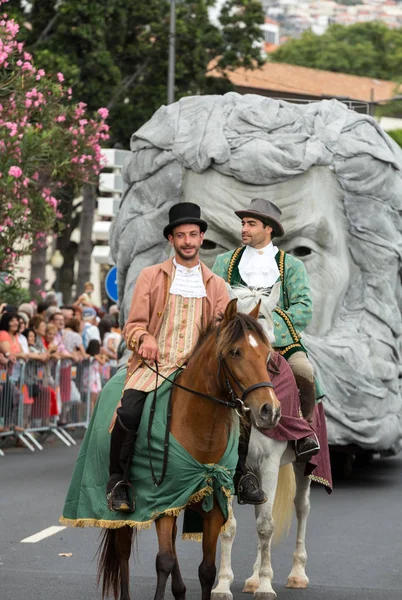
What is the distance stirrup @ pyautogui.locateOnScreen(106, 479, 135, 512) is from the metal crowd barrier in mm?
10592

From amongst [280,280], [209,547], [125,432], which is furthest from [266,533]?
[280,280]

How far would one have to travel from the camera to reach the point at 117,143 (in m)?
39.4

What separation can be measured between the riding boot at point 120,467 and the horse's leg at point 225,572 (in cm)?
108

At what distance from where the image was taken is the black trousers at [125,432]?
812cm

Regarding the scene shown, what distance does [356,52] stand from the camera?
343 ft

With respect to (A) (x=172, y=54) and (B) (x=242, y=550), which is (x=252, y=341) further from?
Result: (A) (x=172, y=54)

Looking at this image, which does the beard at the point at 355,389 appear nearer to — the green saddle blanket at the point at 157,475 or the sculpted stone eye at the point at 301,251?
the sculpted stone eye at the point at 301,251

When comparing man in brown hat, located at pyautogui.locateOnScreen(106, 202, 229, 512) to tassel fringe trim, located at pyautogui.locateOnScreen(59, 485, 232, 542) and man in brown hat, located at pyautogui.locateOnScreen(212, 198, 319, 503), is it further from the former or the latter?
man in brown hat, located at pyautogui.locateOnScreen(212, 198, 319, 503)

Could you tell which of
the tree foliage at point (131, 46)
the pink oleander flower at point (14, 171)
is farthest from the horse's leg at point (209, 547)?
the tree foliage at point (131, 46)

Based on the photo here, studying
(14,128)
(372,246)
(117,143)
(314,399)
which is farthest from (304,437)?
(117,143)

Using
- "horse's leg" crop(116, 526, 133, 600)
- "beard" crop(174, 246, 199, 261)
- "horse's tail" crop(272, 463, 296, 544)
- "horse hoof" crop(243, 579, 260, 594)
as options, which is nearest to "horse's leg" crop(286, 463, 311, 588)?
"horse's tail" crop(272, 463, 296, 544)

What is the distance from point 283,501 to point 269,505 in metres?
0.61

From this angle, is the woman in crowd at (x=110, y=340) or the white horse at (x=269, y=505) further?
the woman in crowd at (x=110, y=340)

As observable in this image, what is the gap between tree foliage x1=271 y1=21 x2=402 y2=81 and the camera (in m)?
103
